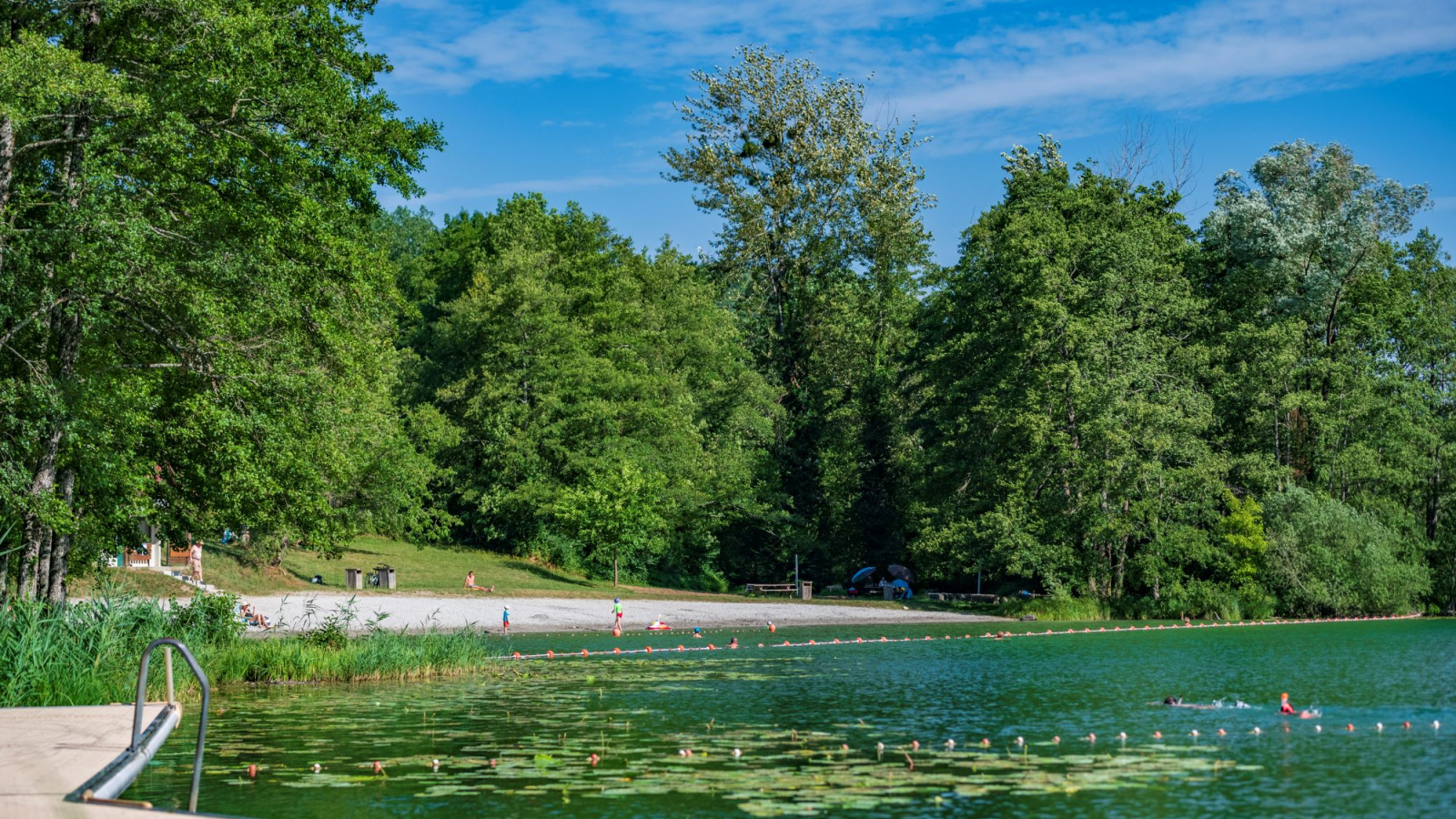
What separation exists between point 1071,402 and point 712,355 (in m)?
26.2

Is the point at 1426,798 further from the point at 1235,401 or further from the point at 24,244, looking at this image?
the point at 1235,401

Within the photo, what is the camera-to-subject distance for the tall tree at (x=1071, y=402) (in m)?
54.1

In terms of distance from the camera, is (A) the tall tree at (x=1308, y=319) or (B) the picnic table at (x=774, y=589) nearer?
(A) the tall tree at (x=1308, y=319)

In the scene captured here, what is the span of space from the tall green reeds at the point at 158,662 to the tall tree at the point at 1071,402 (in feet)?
104

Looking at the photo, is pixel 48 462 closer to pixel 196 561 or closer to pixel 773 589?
pixel 196 561

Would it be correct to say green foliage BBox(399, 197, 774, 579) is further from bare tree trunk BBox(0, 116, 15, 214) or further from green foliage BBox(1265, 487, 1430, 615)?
bare tree trunk BBox(0, 116, 15, 214)

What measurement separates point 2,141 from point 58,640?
973 centimetres

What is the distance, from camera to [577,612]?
48719 millimetres

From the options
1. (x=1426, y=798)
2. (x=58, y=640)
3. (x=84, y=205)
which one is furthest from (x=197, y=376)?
(x=1426, y=798)

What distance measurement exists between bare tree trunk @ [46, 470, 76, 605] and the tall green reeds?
71.1 inches

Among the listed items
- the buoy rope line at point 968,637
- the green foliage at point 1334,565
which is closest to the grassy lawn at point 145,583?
the buoy rope line at point 968,637

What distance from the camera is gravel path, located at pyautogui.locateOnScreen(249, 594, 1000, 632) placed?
41.5 metres

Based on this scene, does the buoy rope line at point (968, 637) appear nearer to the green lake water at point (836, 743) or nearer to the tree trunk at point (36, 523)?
the green lake water at point (836, 743)

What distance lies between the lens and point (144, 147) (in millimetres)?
22875
